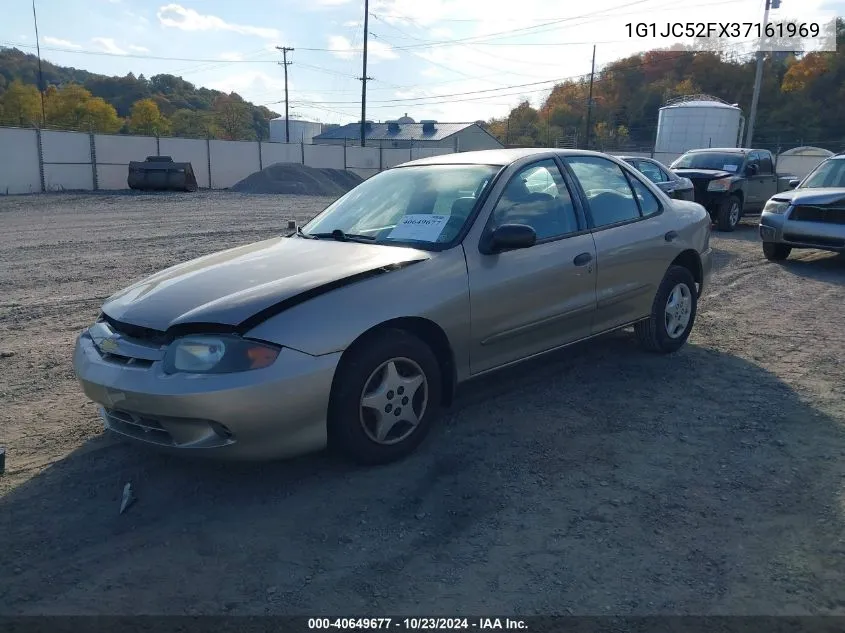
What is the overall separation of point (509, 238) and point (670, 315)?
2.20 m

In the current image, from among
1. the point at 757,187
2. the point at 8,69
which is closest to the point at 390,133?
the point at 8,69

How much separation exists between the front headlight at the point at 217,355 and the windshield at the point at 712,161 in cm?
1371

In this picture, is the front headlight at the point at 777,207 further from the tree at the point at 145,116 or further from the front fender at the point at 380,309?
the tree at the point at 145,116

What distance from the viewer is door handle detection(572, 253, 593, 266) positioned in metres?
4.52

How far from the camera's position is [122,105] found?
96312mm

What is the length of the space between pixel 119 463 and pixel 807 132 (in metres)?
65.3

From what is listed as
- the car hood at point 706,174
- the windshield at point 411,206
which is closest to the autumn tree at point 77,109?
the car hood at point 706,174

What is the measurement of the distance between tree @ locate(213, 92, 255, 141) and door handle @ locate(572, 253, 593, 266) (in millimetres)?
78746

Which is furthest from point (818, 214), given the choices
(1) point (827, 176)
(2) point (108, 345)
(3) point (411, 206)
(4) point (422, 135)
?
(4) point (422, 135)

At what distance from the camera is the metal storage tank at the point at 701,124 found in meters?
45.6

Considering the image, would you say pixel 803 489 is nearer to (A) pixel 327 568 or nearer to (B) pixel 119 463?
(A) pixel 327 568

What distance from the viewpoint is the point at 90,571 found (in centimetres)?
279

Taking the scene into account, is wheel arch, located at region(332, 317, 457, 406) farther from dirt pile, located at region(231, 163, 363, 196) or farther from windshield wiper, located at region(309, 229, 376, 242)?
dirt pile, located at region(231, 163, 363, 196)

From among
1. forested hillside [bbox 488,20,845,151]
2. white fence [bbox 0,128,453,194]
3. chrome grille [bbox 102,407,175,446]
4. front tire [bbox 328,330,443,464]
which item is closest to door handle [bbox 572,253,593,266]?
front tire [bbox 328,330,443,464]
